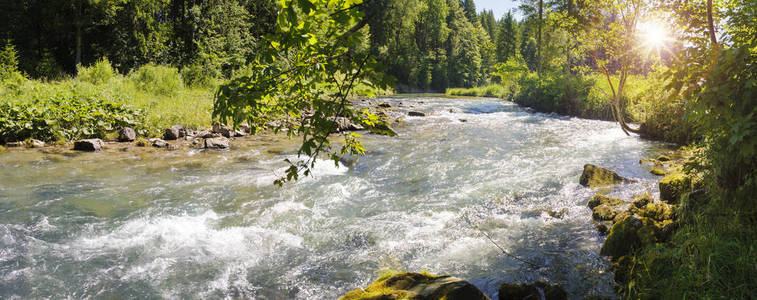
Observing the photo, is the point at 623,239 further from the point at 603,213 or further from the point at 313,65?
the point at 313,65

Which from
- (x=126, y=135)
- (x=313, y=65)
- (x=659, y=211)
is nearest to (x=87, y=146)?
(x=126, y=135)

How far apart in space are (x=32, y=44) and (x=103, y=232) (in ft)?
89.0

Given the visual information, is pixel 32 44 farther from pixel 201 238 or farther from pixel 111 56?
pixel 201 238

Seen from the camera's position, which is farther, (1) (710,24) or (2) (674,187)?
(2) (674,187)

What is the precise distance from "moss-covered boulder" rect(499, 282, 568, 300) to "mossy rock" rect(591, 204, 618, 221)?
256 cm

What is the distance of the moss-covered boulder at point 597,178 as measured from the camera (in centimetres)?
790

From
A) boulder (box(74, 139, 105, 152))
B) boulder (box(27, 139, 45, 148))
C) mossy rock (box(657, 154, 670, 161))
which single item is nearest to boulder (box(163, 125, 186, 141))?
boulder (box(74, 139, 105, 152))

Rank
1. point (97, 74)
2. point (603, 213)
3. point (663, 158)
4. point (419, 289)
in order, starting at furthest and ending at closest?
point (97, 74) < point (663, 158) < point (603, 213) < point (419, 289)

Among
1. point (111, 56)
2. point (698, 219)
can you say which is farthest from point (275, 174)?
point (111, 56)

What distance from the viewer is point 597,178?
314 inches

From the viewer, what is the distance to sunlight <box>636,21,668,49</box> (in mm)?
5961

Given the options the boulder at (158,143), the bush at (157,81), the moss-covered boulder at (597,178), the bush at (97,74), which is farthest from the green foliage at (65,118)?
the moss-covered boulder at (597,178)

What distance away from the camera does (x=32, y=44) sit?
81.6 ft

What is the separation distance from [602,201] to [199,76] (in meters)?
22.5
